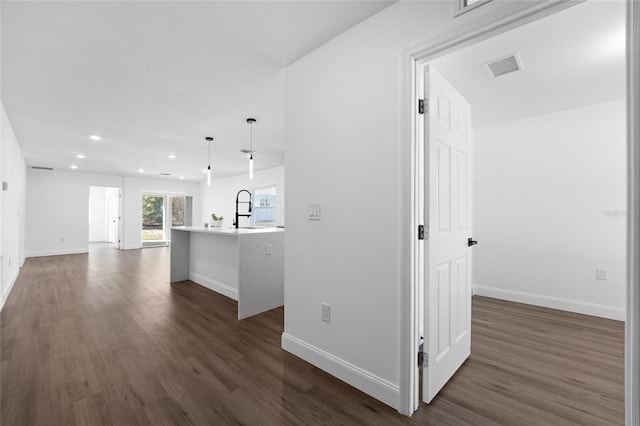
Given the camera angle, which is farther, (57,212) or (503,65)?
(57,212)

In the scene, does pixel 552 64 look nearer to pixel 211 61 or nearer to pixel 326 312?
pixel 326 312

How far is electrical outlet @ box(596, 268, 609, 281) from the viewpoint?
10.3 ft

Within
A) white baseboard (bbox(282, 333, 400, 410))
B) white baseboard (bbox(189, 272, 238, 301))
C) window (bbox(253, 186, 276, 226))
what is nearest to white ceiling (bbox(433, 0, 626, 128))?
white baseboard (bbox(282, 333, 400, 410))

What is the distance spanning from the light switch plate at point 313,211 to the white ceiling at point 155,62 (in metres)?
1.23

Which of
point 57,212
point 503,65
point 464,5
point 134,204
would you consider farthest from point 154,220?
point 464,5

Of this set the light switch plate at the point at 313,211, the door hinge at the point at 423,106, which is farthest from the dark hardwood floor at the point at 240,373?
the door hinge at the point at 423,106

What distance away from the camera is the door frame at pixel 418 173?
40.2 inches

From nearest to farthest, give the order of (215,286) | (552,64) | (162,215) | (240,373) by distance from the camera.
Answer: (240,373), (552,64), (215,286), (162,215)

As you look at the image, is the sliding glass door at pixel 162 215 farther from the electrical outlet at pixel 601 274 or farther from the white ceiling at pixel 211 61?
the electrical outlet at pixel 601 274

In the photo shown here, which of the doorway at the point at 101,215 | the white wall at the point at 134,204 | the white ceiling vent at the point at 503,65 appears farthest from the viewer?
the doorway at the point at 101,215

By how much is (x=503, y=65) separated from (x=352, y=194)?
1.81 m

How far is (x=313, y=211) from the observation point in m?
2.17

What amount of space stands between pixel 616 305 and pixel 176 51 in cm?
505

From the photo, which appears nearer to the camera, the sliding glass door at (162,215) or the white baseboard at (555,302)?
the white baseboard at (555,302)
